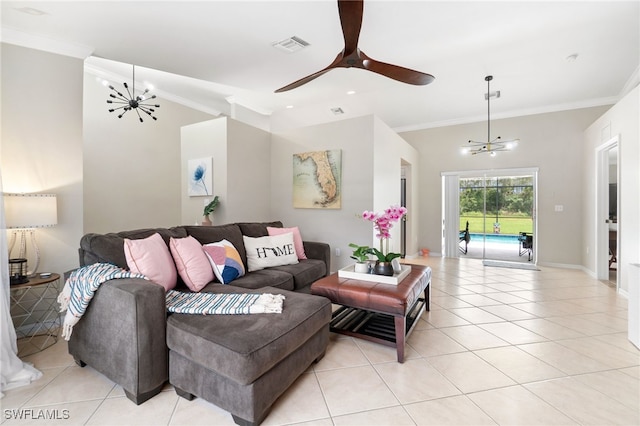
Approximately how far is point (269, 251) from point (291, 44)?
2.31 meters

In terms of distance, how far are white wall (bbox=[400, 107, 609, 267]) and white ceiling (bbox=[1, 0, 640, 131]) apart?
1.97 ft

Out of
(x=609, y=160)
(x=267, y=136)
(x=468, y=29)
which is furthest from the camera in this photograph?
(x=267, y=136)

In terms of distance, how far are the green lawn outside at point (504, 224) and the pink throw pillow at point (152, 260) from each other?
6021 mm

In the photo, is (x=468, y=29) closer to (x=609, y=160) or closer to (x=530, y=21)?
(x=530, y=21)

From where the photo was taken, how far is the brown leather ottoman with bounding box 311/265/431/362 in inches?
78.5

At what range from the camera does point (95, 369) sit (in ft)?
5.98

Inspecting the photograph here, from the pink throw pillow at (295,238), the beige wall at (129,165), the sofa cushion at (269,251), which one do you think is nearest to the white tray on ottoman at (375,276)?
the sofa cushion at (269,251)

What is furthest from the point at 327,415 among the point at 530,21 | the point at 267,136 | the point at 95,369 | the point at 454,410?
the point at 267,136

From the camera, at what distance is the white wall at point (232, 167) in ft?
13.3

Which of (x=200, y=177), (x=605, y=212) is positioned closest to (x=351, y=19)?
(x=200, y=177)

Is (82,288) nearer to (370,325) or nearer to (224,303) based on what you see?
(224,303)

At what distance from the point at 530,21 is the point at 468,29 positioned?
Result: 0.56m

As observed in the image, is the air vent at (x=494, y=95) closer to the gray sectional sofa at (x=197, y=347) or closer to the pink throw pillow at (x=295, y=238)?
the pink throw pillow at (x=295, y=238)

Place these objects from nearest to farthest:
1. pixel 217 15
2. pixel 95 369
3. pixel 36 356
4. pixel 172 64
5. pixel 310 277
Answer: pixel 95 369
pixel 36 356
pixel 217 15
pixel 310 277
pixel 172 64
